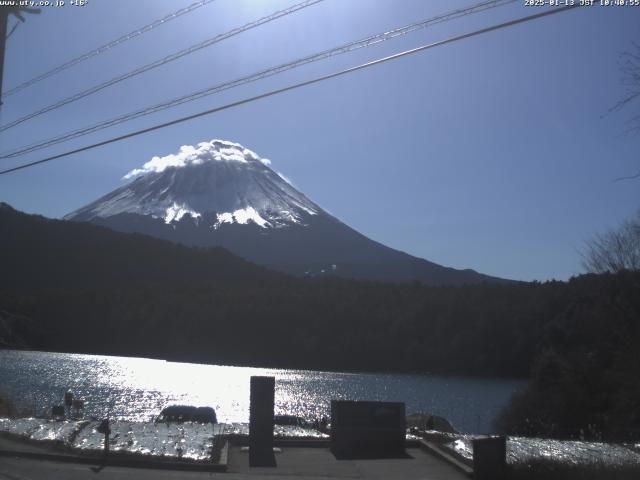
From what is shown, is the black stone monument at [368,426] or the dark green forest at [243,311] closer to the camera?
the black stone monument at [368,426]

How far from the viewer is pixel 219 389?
64.6m

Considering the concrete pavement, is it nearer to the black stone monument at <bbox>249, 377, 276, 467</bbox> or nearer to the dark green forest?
the black stone monument at <bbox>249, 377, 276, 467</bbox>

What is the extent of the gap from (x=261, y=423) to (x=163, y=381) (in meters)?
56.2

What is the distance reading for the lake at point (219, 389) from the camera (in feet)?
158

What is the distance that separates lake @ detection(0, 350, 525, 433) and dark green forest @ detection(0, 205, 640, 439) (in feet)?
12.8

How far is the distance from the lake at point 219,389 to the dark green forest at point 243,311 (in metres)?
3.91

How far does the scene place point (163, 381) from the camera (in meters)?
69.6

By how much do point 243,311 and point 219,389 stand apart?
1502 inches

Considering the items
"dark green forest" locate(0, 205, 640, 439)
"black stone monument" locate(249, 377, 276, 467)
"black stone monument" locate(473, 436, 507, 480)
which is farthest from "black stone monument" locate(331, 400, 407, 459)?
"dark green forest" locate(0, 205, 640, 439)

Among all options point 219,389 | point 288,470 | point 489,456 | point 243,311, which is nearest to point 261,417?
point 288,470

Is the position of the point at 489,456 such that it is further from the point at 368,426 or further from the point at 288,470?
the point at 368,426

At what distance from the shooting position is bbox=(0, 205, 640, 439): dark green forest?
77.2 m

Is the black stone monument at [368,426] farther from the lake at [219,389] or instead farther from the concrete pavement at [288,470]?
the lake at [219,389]

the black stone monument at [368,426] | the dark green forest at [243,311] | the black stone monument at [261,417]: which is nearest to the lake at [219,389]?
the dark green forest at [243,311]
